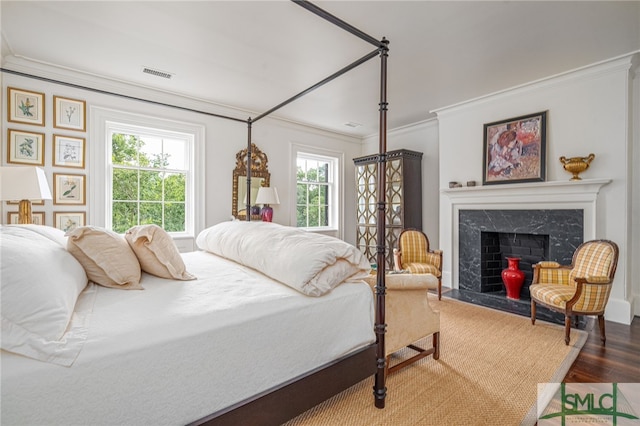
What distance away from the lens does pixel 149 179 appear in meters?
3.77

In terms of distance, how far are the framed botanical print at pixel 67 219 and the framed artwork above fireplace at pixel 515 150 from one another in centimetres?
497

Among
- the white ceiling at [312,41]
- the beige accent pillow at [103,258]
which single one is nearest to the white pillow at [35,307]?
the beige accent pillow at [103,258]

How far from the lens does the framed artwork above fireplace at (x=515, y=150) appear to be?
3488 millimetres

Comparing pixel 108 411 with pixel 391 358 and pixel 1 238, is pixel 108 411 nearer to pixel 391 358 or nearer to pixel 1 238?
pixel 1 238

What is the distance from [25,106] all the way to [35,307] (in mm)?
3189

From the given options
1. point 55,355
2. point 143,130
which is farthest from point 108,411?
point 143,130

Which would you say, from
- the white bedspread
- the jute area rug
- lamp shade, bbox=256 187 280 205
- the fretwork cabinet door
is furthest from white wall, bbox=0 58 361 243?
the jute area rug

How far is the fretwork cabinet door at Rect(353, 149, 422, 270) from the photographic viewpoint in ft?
15.6

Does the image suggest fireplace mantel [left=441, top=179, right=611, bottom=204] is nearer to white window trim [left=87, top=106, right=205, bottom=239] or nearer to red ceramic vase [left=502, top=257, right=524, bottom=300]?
red ceramic vase [left=502, top=257, right=524, bottom=300]

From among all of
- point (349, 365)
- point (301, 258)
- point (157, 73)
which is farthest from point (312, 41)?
point (349, 365)

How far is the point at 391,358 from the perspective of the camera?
2.27 meters

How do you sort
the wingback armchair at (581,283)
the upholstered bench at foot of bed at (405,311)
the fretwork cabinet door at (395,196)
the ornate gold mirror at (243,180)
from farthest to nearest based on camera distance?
1. the fretwork cabinet door at (395,196)
2. the ornate gold mirror at (243,180)
3. the wingback armchair at (581,283)
4. the upholstered bench at foot of bed at (405,311)

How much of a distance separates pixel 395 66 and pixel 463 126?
5.58 ft

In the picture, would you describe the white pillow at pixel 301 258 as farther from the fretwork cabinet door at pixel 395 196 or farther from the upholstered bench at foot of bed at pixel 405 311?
the fretwork cabinet door at pixel 395 196
